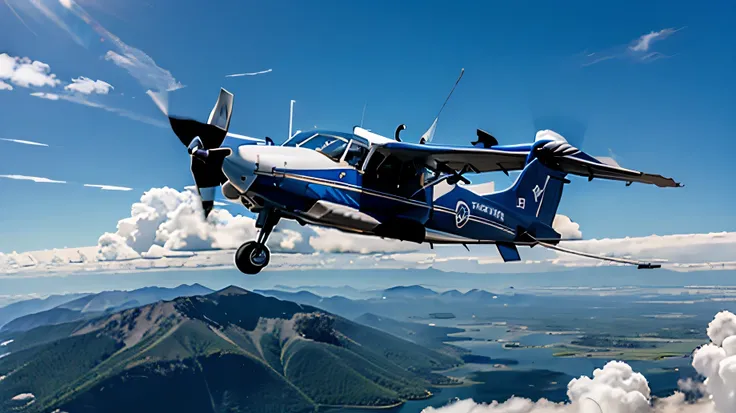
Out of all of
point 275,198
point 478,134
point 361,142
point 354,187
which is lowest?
point 275,198

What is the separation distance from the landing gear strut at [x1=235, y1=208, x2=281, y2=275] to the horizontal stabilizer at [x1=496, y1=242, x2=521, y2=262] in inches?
341

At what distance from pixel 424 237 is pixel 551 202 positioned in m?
8.97

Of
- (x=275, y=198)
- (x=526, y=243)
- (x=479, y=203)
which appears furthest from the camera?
(x=526, y=243)

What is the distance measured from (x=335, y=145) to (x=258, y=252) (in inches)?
174

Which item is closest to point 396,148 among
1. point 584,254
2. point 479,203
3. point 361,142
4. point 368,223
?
point 361,142

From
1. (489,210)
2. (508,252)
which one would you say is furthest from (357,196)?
(508,252)

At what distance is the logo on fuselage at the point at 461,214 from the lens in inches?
674

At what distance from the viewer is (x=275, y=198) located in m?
13.6

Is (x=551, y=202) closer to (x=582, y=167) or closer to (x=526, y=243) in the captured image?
(x=526, y=243)

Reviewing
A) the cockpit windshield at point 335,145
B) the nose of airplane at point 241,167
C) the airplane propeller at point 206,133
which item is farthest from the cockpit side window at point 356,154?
the airplane propeller at point 206,133

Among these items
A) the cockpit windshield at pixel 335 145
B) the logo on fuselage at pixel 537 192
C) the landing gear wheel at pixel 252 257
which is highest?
the logo on fuselage at pixel 537 192

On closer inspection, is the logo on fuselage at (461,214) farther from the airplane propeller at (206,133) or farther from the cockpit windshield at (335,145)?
the airplane propeller at (206,133)

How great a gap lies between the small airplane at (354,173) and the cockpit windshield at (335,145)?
0.10 feet

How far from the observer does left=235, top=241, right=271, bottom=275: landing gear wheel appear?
15.7 metres
